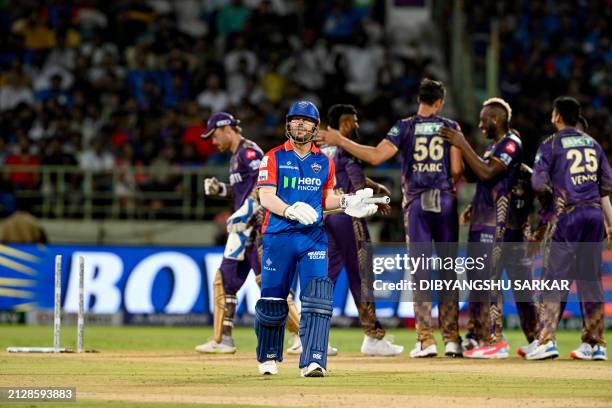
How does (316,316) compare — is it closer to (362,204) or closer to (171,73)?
→ (362,204)

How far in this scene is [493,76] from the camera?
24.7 meters

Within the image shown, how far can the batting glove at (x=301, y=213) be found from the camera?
11.0 meters

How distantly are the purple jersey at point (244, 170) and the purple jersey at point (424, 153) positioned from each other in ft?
5.37

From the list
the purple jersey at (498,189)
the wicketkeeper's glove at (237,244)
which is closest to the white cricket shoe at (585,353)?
the purple jersey at (498,189)

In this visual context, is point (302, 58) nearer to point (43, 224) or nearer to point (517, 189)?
point (43, 224)

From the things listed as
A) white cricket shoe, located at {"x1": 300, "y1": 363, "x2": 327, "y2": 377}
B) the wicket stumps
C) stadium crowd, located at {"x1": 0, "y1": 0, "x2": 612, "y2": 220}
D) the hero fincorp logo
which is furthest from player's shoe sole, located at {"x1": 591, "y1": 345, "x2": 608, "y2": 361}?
stadium crowd, located at {"x1": 0, "y1": 0, "x2": 612, "y2": 220}

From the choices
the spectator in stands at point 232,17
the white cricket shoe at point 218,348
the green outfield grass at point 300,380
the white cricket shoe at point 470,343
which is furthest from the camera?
the spectator in stands at point 232,17

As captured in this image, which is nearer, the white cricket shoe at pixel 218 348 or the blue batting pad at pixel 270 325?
the blue batting pad at pixel 270 325

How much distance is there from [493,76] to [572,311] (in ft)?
18.2

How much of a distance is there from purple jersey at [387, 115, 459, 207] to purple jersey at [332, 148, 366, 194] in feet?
1.95

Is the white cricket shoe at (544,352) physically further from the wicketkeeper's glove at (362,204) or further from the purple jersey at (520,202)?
the wicketkeeper's glove at (362,204)

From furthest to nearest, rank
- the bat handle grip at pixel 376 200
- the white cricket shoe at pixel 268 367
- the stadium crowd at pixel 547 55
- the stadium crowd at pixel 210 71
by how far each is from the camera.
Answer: the stadium crowd at pixel 547 55 → the stadium crowd at pixel 210 71 → the white cricket shoe at pixel 268 367 → the bat handle grip at pixel 376 200

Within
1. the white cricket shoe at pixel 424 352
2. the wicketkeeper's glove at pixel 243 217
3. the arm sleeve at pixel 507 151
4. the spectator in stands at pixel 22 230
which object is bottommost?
the white cricket shoe at pixel 424 352

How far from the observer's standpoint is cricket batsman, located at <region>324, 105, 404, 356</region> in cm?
1500
